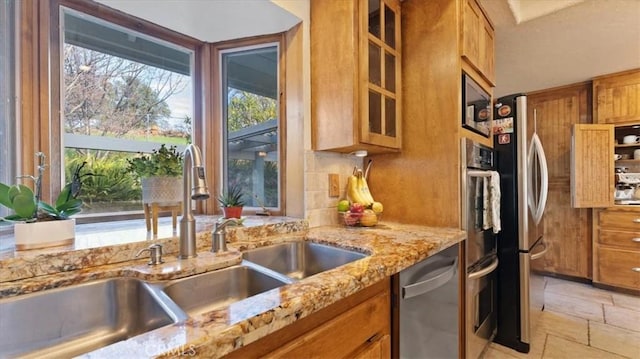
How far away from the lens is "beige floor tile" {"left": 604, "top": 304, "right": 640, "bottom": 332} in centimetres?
237

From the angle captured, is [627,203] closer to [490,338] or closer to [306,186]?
[490,338]

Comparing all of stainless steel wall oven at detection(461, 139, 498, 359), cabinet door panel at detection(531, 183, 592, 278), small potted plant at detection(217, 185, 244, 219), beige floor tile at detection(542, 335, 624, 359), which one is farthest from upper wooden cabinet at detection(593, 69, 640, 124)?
small potted plant at detection(217, 185, 244, 219)

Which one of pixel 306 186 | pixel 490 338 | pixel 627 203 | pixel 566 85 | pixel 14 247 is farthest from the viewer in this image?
pixel 566 85

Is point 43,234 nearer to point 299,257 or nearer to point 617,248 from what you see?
point 299,257

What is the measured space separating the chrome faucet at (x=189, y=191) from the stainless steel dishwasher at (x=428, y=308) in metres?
0.75

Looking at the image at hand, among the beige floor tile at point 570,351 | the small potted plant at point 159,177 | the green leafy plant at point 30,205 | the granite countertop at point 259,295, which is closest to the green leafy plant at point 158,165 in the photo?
the small potted plant at point 159,177

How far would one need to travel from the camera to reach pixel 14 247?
903 millimetres

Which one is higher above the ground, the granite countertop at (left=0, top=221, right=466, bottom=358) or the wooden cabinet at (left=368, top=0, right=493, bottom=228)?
the wooden cabinet at (left=368, top=0, right=493, bottom=228)

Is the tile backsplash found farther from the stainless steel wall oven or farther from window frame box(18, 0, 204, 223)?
window frame box(18, 0, 204, 223)

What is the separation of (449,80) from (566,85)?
114 inches

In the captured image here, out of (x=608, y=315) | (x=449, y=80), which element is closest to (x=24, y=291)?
(x=449, y=80)

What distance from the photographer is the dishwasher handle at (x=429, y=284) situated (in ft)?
3.64

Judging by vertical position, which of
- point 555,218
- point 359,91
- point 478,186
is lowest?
point 555,218

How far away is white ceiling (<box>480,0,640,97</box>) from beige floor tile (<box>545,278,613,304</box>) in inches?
91.6
